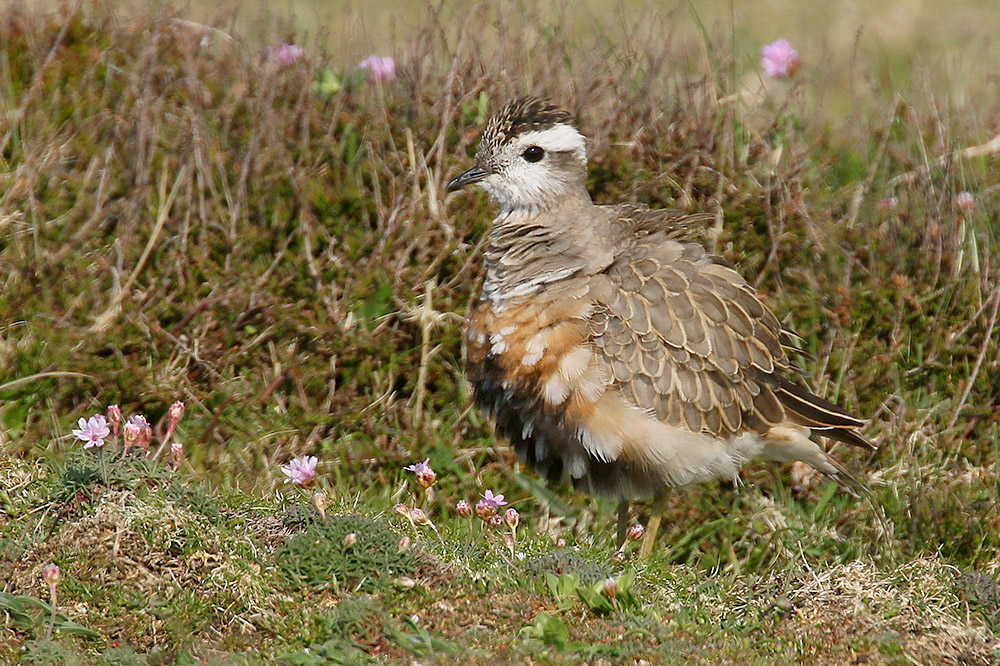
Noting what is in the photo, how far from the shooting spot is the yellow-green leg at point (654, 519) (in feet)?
15.5

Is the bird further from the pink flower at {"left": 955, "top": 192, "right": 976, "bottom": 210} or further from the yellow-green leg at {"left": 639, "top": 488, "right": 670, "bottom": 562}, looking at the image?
the pink flower at {"left": 955, "top": 192, "right": 976, "bottom": 210}

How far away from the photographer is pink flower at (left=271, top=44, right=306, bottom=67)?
20.6 feet

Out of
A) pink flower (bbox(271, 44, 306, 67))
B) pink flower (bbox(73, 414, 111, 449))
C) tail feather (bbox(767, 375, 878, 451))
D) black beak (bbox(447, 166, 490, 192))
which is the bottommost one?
tail feather (bbox(767, 375, 878, 451))

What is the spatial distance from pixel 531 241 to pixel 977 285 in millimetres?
2256

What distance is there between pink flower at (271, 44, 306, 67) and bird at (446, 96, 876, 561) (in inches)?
72.3

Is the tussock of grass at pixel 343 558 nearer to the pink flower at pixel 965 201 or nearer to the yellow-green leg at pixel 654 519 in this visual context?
the yellow-green leg at pixel 654 519

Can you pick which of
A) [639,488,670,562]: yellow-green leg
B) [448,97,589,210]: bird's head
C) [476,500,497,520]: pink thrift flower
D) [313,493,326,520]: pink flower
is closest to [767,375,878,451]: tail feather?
[639,488,670,562]: yellow-green leg

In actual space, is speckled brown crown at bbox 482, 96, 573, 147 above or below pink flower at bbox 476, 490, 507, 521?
above

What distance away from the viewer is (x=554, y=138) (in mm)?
4801

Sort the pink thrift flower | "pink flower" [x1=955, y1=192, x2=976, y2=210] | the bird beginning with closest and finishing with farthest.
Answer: the pink thrift flower < the bird < "pink flower" [x1=955, y1=192, x2=976, y2=210]

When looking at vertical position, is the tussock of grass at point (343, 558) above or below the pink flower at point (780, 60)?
below

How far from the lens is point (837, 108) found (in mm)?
8320

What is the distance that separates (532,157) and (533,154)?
1 centimetres

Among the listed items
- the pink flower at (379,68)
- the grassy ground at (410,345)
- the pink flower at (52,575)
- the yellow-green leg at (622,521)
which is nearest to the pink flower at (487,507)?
the grassy ground at (410,345)
